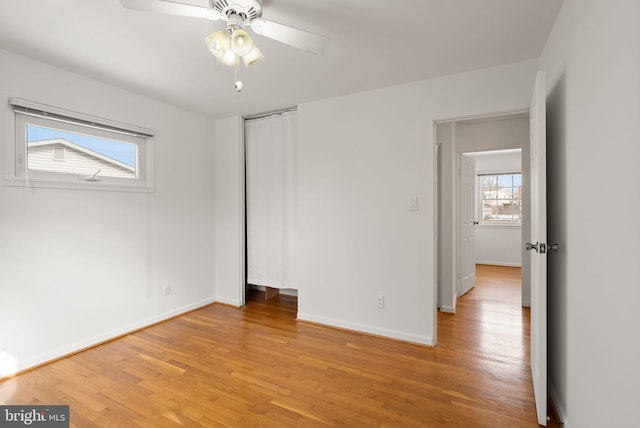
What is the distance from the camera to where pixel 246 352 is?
2.68 metres

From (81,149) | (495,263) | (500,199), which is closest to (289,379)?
(81,149)

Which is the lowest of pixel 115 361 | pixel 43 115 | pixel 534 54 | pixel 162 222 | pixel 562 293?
pixel 115 361

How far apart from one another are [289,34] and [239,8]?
0.90ft

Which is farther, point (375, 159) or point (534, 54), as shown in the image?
point (375, 159)

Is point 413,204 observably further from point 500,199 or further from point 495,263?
point 500,199

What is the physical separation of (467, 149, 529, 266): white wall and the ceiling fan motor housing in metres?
5.96

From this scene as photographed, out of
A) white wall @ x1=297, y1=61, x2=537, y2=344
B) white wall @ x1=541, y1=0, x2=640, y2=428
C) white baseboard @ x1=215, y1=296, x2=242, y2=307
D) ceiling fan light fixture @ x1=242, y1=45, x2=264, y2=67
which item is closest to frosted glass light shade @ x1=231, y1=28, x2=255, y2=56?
ceiling fan light fixture @ x1=242, y1=45, x2=264, y2=67

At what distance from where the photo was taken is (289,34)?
1656 millimetres

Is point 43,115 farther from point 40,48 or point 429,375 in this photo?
point 429,375

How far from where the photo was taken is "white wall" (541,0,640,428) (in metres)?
1.00

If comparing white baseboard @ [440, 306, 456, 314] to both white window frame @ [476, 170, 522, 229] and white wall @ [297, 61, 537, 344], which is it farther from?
white window frame @ [476, 170, 522, 229]

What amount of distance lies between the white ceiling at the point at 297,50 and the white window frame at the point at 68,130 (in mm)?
386

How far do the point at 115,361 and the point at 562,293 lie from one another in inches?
129

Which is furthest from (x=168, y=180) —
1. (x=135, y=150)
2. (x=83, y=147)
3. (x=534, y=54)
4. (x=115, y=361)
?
(x=534, y=54)
